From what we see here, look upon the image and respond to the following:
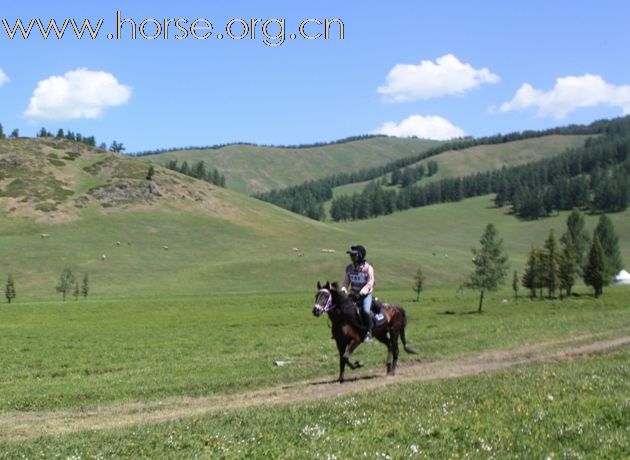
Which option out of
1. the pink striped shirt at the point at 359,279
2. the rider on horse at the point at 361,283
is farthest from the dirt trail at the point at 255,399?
the pink striped shirt at the point at 359,279

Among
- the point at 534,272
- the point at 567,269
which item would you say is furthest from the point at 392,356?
the point at 567,269

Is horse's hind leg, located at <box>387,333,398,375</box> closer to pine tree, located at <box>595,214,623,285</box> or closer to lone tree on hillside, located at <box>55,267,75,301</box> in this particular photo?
lone tree on hillside, located at <box>55,267,75,301</box>

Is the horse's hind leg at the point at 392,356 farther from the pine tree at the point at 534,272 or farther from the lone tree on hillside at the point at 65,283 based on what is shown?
the lone tree on hillside at the point at 65,283

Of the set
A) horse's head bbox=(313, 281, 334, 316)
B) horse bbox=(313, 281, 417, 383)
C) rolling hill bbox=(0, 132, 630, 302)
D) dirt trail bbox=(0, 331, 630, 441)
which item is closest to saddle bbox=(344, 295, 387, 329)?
horse bbox=(313, 281, 417, 383)

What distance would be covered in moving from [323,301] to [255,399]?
148 inches

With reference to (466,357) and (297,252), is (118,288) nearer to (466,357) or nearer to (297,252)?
(297,252)

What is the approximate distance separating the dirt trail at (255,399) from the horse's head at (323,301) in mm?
2373

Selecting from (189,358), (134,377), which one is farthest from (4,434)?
(189,358)

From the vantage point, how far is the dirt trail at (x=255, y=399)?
48.8 feet

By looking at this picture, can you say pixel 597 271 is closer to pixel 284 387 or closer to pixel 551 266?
pixel 551 266

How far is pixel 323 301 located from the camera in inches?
758

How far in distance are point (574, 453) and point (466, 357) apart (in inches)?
666

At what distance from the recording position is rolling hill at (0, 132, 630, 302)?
12038 cm

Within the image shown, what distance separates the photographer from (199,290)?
4377 inches
